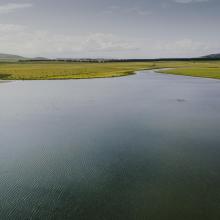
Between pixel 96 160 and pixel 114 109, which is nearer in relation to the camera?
pixel 96 160

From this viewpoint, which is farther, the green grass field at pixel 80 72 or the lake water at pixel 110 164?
the green grass field at pixel 80 72

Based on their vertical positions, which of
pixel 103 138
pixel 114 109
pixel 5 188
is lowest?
pixel 114 109

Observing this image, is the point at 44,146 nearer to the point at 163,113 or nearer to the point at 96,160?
the point at 96,160

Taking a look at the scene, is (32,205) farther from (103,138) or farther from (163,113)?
(163,113)

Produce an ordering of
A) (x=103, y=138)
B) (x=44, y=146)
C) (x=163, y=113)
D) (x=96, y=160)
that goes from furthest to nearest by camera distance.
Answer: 1. (x=163, y=113)
2. (x=103, y=138)
3. (x=44, y=146)
4. (x=96, y=160)

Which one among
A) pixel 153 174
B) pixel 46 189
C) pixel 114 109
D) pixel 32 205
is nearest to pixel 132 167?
pixel 153 174

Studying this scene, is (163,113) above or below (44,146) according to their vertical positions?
below

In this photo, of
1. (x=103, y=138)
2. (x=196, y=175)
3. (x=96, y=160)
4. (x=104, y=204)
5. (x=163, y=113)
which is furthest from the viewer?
(x=163, y=113)

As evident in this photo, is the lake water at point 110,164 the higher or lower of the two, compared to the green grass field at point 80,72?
higher
